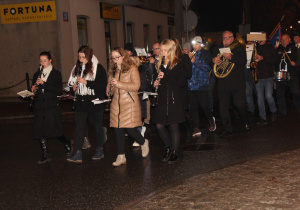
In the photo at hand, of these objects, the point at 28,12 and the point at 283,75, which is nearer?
the point at 283,75

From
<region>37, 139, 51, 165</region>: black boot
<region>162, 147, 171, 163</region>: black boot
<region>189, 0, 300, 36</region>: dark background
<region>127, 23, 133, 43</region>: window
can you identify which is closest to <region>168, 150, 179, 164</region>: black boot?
<region>162, 147, 171, 163</region>: black boot

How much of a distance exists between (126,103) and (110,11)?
17698 millimetres

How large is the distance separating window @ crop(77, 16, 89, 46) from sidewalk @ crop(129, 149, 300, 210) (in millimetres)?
16491

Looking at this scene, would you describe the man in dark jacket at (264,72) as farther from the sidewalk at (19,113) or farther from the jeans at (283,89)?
the sidewalk at (19,113)

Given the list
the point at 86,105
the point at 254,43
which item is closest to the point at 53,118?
the point at 86,105

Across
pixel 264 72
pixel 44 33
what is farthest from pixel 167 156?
pixel 44 33

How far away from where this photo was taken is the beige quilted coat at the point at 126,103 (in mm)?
7402

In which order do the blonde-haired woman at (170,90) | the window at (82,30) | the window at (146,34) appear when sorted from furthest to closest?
1. the window at (146,34)
2. the window at (82,30)
3. the blonde-haired woman at (170,90)

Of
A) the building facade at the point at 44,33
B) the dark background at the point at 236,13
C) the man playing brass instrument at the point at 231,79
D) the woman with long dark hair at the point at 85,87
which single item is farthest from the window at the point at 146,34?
the woman with long dark hair at the point at 85,87

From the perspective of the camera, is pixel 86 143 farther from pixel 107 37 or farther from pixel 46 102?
pixel 107 37

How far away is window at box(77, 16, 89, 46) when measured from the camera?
22.4 meters

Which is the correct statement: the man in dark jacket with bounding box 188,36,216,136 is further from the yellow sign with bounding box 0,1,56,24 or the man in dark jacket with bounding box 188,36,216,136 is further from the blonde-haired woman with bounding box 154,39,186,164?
the yellow sign with bounding box 0,1,56,24

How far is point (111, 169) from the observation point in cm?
738

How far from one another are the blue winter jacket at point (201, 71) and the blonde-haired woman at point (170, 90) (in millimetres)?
2224
